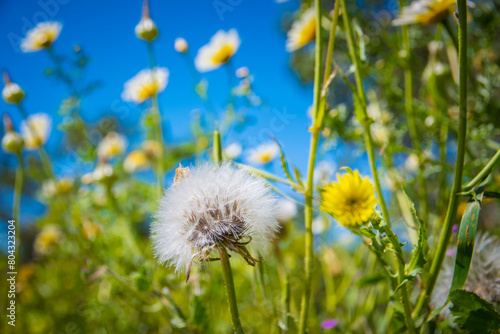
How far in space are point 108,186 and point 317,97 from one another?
68 cm

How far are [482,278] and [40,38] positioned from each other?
106cm

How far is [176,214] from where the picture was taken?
398 mm

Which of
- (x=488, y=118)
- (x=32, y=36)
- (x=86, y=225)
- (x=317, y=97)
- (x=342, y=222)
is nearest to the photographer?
(x=342, y=222)

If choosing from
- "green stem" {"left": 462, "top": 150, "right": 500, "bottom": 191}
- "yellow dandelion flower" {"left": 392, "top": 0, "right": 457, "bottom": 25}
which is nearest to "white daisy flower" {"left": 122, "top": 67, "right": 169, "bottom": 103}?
"yellow dandelion flower" {"left": 392, "top": 0, "right": 457, "bottom": 25}

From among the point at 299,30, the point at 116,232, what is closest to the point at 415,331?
the point at 299,30

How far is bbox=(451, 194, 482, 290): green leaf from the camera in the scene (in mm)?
387

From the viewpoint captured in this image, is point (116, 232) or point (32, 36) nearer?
point (32, 36)

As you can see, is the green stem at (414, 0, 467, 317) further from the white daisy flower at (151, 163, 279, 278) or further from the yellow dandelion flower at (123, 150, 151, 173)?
the yellow dandelion flower at (123, 150, 151, 173)

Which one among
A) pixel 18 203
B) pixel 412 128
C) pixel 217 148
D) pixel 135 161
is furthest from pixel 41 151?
pixel 412 128

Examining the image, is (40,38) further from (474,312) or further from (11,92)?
(474,312)

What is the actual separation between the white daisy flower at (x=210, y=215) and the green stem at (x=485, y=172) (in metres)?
0.22

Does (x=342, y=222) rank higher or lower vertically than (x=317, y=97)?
lower

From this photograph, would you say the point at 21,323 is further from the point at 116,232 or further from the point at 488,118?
the point at 488,118

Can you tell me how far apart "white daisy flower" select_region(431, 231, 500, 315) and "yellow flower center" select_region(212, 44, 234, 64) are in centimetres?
70
